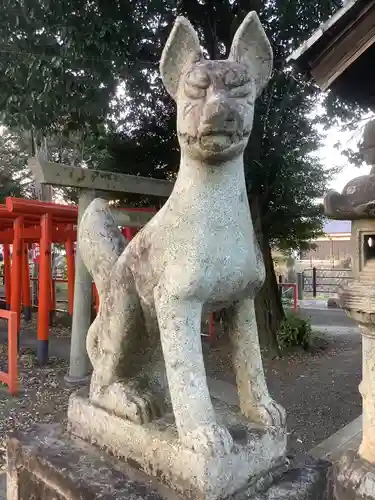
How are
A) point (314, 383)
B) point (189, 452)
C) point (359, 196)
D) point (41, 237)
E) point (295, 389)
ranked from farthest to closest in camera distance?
1. point (41, 237)
2. point (314, 383)
3. point (295, 389)
4. point (359, 196)
5. point (189, 452)

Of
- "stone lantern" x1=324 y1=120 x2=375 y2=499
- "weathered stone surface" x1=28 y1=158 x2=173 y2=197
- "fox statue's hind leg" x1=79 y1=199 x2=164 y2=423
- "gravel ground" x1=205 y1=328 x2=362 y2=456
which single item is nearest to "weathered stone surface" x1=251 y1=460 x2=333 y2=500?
"fox statue's hind leg" x1=79 y1=199 x2=164 y2=423

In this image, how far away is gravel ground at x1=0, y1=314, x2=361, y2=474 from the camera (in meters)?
4.41

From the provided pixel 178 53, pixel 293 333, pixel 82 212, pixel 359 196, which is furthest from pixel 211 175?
pixel 293 333

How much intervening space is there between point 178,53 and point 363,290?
160 centimetres

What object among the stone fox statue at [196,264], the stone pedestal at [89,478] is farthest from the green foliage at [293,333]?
the stone fox statue at [196,264]

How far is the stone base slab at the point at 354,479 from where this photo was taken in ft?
8.15

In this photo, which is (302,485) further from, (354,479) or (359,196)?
(359,196)

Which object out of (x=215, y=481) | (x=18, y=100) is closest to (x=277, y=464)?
(x=215, y=481)

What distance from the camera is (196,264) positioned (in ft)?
4.66

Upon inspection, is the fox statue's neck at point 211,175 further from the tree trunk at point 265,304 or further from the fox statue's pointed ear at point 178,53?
the tree trunk at point 265,304

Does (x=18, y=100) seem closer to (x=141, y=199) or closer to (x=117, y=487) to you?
(x=141, y=199)

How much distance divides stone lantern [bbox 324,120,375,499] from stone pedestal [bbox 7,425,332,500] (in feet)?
3.42

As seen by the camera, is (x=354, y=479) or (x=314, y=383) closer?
(x=354, y=479)

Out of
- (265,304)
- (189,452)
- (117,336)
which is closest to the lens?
(189,452)
